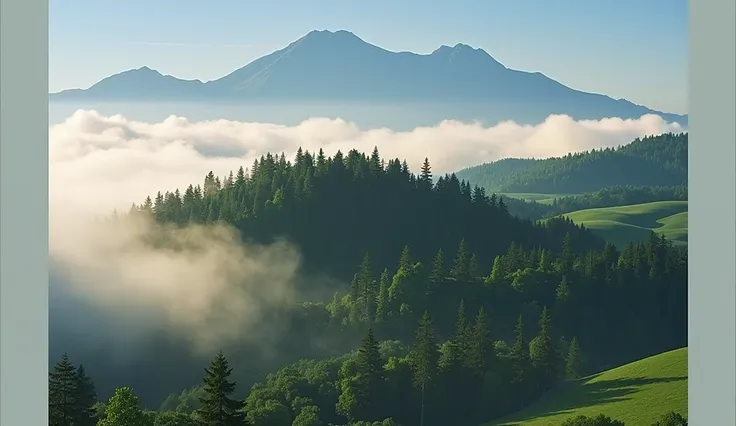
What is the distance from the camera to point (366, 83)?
152 inches

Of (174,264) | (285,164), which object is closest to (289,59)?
(285,164)

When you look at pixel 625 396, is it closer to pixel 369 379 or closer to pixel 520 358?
pixel 520 358

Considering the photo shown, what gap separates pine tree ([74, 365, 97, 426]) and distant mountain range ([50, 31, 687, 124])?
1.24 metres

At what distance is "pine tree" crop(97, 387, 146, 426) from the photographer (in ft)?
12.2

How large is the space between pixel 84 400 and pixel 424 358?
1.50 m

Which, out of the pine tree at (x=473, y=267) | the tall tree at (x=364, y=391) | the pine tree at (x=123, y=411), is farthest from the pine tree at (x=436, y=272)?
the pine tree at (x=123, y=411)

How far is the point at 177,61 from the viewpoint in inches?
151

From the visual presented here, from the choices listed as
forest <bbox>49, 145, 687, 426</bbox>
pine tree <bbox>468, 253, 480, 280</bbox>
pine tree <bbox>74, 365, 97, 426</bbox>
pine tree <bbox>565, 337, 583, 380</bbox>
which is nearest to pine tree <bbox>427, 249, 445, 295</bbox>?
forest <bbox>49, 145, 687, 426</bbox>

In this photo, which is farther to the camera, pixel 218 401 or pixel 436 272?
pixel 436 272

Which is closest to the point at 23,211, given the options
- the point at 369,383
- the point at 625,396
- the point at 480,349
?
the point at 369,383

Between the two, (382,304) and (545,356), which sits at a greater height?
(382,304)

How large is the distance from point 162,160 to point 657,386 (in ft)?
7.76

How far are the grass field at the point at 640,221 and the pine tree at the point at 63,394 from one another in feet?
7.81

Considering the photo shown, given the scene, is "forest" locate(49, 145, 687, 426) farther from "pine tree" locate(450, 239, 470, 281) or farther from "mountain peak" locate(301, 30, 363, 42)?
"mountain peak" locate(301, 30, 363, 42)
